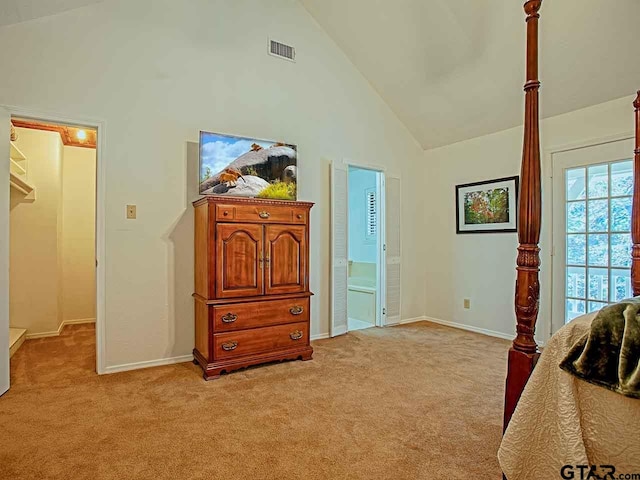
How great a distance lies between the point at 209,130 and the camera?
3.48 metres

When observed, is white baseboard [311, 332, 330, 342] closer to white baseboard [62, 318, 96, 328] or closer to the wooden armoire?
the wooden armoire

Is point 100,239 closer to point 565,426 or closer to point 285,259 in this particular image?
point 285,259

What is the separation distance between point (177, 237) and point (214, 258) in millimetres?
595

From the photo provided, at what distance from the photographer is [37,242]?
4309mm

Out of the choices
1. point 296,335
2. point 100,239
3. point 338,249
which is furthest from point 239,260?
point 338,249

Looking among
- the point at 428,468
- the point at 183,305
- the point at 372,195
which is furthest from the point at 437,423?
the point at 372,195

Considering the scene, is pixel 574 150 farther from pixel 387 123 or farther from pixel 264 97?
pixel 264 97

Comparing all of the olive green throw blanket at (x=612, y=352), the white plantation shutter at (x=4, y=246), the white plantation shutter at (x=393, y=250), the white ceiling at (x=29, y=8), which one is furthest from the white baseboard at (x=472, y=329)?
the white ceiling at (x=29, y=8)

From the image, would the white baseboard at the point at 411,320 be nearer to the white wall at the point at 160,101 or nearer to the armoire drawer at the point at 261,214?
the white wall at the point at 160,101

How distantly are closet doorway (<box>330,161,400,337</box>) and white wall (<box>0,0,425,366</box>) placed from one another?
253mm

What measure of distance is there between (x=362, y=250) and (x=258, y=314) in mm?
3363

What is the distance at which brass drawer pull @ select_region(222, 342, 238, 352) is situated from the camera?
2967mm

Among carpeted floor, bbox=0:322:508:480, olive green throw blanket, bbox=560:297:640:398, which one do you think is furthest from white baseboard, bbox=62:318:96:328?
olive green throw blanket, bbox=560:297:640:398

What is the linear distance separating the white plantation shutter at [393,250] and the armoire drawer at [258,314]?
173cm
